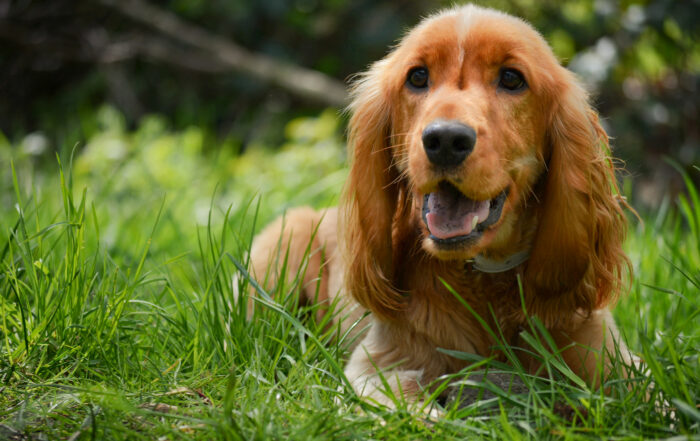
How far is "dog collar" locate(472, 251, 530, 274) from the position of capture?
2.34m

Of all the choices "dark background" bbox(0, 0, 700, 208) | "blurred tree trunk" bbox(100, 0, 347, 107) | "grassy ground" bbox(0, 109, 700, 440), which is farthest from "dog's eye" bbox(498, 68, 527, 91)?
"blurred tree trunk" bbox(100, 0, 347, 107)

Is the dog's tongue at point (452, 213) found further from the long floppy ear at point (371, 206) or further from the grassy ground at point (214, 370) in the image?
the grassy ground at point (214, 370)

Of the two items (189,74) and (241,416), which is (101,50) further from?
(241,416)

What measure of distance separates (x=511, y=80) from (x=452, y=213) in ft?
1.46

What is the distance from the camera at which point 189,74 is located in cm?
655

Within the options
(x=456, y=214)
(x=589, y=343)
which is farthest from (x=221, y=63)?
(x=589, y=343)

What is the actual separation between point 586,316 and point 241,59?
4523 millimetres

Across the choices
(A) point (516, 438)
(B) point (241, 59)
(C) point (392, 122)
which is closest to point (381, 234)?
(C) point (392, 122)

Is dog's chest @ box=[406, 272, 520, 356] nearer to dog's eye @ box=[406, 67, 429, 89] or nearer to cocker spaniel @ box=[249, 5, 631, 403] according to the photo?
cocker spaniel @ box=[249, 5, 631, 403]

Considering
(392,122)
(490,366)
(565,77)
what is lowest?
(490,366)

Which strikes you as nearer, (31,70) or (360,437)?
(360,437)

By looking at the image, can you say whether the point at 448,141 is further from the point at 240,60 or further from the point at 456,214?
the point at 240,60

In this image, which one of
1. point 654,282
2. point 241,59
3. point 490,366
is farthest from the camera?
point 241,59

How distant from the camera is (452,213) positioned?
2184mm
